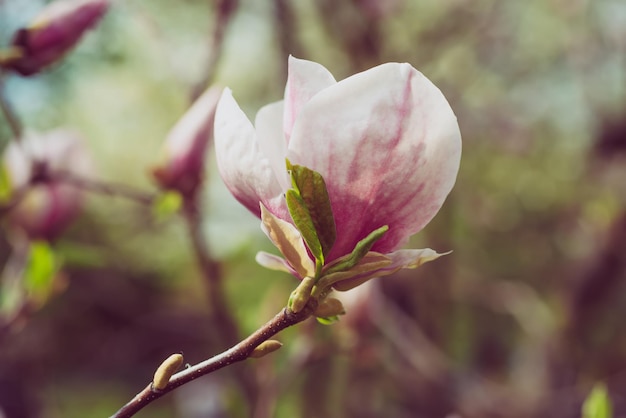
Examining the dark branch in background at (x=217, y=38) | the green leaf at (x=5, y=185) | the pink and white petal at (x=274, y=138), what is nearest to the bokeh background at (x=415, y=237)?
the dark branch in background at (x=217, y=38)

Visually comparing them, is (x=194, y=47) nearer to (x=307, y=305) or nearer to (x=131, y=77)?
(x=131, y=77)

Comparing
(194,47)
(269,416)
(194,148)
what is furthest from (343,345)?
(194,47)

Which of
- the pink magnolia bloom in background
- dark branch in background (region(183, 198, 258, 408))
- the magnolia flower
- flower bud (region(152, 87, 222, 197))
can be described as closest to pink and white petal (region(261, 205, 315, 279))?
the magnolia flower

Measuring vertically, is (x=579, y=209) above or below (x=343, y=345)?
below

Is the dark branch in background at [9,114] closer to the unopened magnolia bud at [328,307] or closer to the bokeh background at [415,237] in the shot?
the bokeh background at [415,237]

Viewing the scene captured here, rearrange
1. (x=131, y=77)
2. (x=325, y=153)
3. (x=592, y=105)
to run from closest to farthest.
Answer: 1. (x=325, y=153)
2. (x=592, y=105)
3. (x=131, y=77)
